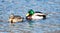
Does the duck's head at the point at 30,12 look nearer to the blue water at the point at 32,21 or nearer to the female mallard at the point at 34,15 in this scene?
the female mallard at the point at 34,15

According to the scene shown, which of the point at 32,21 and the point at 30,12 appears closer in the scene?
the point at 32,21

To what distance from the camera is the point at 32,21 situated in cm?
1942

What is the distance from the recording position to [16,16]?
19766mm

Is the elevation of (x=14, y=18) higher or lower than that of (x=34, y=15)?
higher

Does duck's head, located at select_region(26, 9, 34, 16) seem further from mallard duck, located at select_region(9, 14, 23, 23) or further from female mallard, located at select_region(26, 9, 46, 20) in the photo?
mallard duck, located at select_region(9, 14, 23, 23)

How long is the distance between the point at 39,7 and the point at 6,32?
772 cm

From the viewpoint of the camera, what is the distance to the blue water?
16.2 meters

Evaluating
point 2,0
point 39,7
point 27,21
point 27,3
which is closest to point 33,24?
point 27,21

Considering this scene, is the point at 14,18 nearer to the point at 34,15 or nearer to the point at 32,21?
the point at 32,21

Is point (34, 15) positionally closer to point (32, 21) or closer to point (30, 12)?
point (30, 12)

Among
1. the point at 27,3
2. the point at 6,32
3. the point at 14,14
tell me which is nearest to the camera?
the point at 6,32

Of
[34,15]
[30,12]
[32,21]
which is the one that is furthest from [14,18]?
[34,15]

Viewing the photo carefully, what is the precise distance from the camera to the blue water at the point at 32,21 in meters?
16.2

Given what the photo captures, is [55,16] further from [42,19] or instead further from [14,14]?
[14,14]
